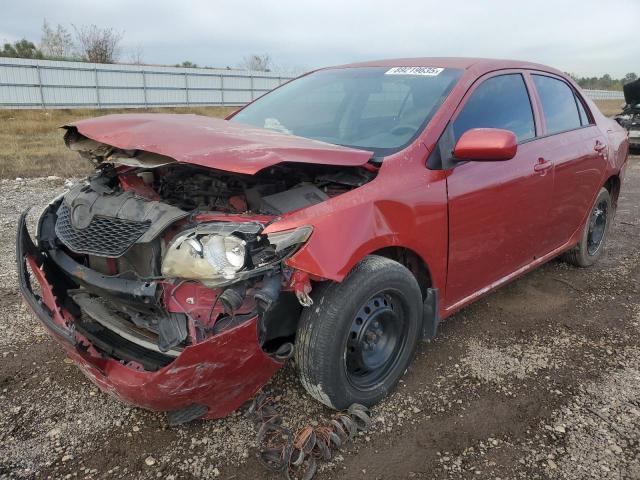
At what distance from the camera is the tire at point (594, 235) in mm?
4656

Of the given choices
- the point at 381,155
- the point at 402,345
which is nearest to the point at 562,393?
the point at 402,345

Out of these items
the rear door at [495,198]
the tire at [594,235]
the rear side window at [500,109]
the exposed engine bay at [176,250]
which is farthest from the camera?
the tire at [594,235]

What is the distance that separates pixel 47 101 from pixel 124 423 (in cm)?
2303

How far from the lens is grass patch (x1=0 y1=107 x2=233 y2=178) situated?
30.1 ft

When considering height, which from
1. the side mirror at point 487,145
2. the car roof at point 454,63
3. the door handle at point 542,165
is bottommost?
the door handle at point 542,165

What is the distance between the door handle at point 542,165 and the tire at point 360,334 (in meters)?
1.41

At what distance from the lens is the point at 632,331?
11.9 ft

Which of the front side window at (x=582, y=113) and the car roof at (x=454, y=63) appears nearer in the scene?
the car roof at (x=454, y=63)

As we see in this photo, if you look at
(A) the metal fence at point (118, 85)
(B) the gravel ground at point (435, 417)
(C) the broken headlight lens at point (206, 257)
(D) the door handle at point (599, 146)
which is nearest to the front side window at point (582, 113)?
(D) the door handle at point (599, 146)

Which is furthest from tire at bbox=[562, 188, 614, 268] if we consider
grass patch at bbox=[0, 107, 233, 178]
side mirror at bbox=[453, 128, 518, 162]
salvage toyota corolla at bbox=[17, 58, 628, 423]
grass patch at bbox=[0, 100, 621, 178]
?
grass patch at bbox=[0, 100, 621, 178]

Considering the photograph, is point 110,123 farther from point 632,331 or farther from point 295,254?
point 632,331

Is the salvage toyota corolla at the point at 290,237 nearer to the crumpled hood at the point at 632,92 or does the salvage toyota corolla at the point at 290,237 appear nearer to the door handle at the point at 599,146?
the door handle at the point at 599,146

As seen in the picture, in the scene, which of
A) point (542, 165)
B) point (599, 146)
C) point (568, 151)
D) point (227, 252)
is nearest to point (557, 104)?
point (568, 151)

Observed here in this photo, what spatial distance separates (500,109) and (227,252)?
2195 millimetres
